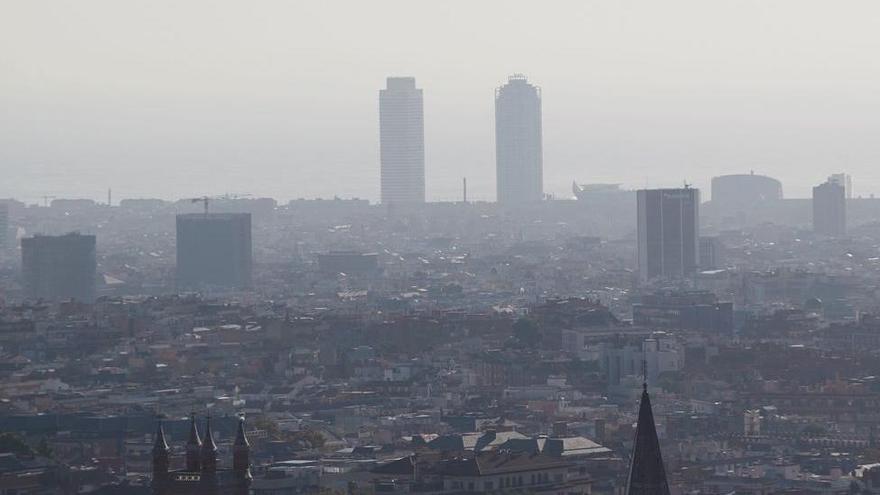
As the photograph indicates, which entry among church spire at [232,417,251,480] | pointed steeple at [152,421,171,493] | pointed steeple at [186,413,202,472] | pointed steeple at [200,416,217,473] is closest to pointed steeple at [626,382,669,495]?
pointed steeple at [200,416,217,473]

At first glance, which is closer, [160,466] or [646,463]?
[646,463]

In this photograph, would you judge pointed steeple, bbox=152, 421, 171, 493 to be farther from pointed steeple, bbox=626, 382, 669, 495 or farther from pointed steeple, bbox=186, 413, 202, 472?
pointed steeple, bbox=626, 382, 669, 495

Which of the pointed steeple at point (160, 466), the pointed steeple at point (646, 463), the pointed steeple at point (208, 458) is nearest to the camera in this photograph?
the pointed steeple at point (646, 463)

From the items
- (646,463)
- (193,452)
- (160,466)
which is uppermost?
(646,463)

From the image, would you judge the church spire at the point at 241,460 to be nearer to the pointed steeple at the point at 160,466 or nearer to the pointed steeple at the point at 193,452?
the pointed steeple at the point at 193,452

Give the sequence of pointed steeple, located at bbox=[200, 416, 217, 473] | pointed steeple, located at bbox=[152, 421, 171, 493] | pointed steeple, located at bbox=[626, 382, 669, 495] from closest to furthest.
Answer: pointed steeple, located at bbox=[626, 382, 669, 495]
pointed steeple, located at bbox=[200, 416, 217, 473]
pointed steeple, located at bbox=[152, 421, 171, 493]

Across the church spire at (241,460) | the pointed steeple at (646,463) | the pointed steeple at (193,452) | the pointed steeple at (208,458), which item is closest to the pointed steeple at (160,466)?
the pointed steeple at (193,452)

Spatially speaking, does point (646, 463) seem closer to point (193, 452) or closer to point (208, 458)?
point (208, 458)

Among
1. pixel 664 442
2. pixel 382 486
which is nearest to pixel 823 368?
pixel 664 442

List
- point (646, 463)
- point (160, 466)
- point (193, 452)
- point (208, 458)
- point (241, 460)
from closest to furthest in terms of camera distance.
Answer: point (646, 463)
point (208, 458)
point (241, 460)
point (193, 452)
point (160, 466)

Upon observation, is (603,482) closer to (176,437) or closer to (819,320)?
(176,437)

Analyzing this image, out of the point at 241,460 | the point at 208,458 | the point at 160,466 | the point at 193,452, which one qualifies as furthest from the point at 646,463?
the point at 160,466

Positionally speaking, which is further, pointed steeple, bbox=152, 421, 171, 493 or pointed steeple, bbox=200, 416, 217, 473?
pointed steeple, bbox=152, 421, 171, 493
